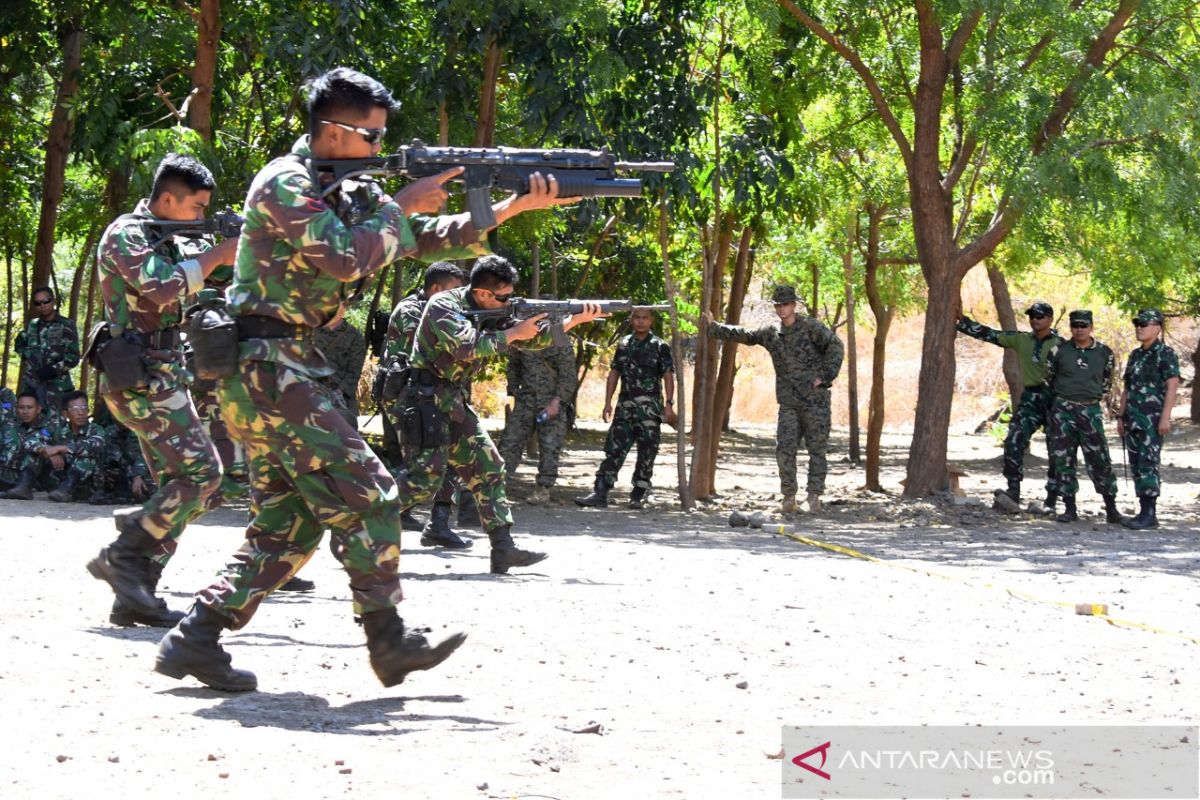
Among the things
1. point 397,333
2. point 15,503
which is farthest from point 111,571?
point 15,503

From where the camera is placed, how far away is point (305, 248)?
16.6ft

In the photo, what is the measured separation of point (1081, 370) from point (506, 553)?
23.0ft

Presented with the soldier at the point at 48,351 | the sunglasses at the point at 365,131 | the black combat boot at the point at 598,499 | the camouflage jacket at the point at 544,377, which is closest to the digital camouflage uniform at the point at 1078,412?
the black combat boot at the point at 598,499

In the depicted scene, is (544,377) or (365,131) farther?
(544,377)

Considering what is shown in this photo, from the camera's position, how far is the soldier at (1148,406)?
44.8 feet

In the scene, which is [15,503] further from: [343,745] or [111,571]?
[343,745]

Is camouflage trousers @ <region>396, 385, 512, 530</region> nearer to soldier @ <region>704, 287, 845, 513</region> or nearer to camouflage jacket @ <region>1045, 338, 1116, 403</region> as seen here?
soldier @ <region>704, 287, 845, 513</region>

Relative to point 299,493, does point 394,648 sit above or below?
below

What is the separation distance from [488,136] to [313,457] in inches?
349

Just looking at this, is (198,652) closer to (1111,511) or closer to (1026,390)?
(1111,511)

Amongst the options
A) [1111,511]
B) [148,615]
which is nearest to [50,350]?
[148,615]

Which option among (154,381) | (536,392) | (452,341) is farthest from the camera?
(536,392)

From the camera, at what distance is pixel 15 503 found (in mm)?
12984

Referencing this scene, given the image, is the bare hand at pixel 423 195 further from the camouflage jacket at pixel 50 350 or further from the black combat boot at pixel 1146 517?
the black combat boot at pixel 1146 517
